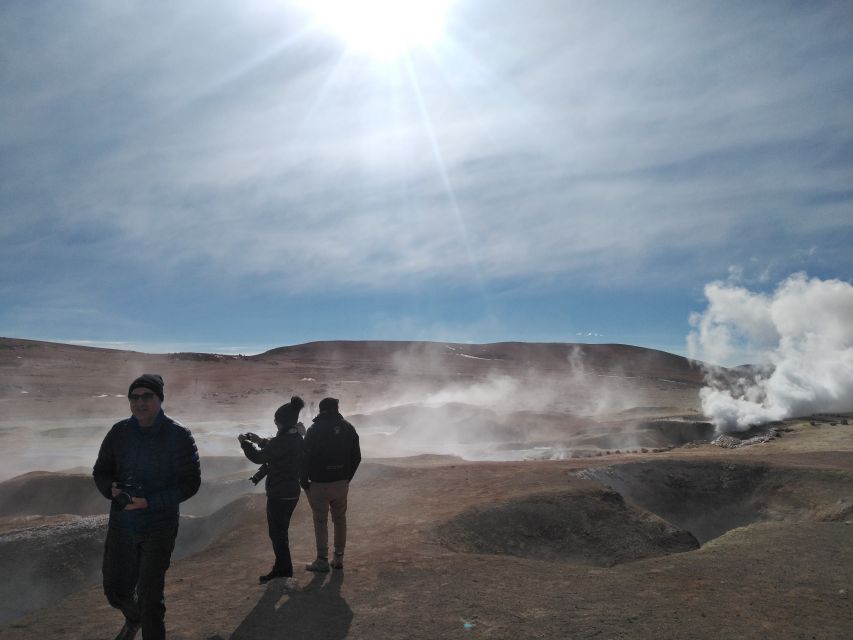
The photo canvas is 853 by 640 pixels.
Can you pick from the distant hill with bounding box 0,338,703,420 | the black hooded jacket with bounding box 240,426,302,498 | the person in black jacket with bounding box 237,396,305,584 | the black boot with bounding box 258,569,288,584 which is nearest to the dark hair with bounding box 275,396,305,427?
the person in black jacket with bounding box 237,396,305,584

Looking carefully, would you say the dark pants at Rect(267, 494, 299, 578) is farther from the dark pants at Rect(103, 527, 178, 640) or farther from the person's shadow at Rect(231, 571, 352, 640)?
the dark pants at Rect(103, 527, 178, 640)

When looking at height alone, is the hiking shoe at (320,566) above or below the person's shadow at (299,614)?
above

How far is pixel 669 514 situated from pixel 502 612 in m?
7.12

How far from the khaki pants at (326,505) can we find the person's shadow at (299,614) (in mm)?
344

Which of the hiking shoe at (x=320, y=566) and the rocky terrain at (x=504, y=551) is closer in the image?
the rocky terrain at (x=504, y=551)

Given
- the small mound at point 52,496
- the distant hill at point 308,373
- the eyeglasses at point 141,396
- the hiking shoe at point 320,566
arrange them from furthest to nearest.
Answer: the distant hill at point 308,373 → the small mound at point 52,496 → the hiking shoe at point 320,566 → the eyeglasses at point 141,396

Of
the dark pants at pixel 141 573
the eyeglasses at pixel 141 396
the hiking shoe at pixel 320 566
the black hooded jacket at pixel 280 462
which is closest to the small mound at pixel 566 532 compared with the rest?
the hiking shoe at pixel 320 566

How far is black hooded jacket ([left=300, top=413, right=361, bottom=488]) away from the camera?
5039 millimetres

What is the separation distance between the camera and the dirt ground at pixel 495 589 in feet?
13.9

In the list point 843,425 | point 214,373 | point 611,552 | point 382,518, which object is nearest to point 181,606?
point 382,518

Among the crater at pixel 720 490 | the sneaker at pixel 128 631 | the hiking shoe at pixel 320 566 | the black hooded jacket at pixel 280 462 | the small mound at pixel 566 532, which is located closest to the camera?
the sneaker at pixel 128 631

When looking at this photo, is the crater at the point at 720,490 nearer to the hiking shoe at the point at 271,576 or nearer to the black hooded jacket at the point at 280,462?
the hiking shoe at the point at 271,576

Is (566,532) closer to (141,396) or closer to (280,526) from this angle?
(280,526)

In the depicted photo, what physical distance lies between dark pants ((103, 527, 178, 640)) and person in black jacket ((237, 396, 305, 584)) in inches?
53.7
